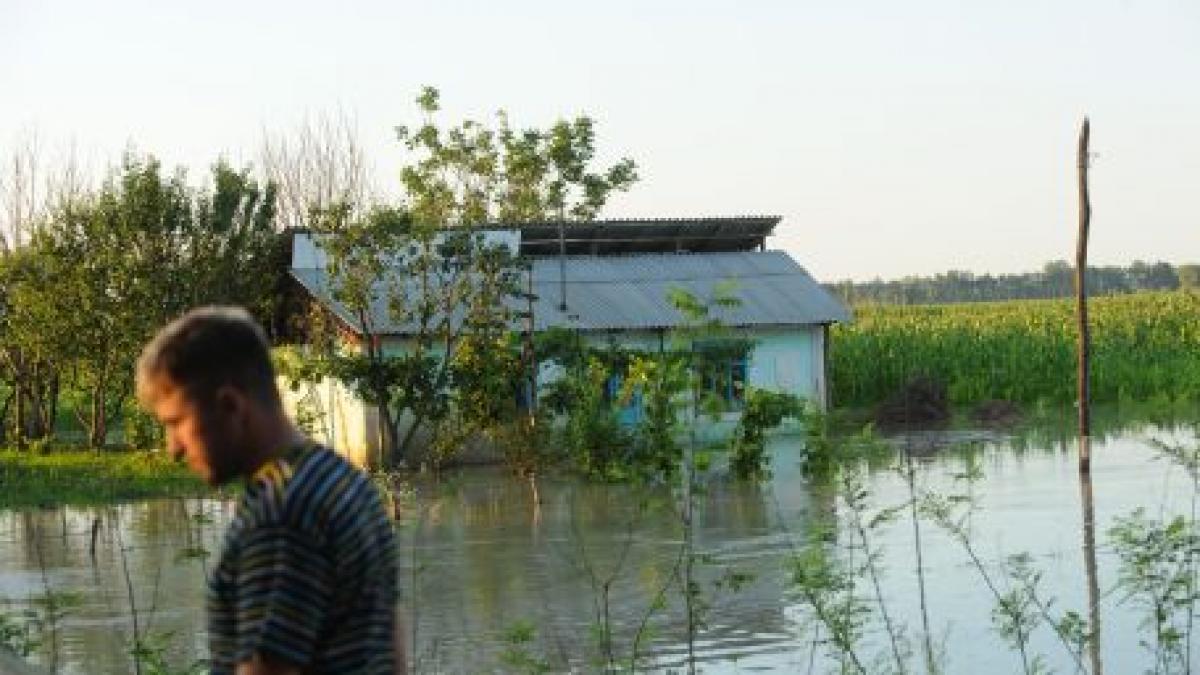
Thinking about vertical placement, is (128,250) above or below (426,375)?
above

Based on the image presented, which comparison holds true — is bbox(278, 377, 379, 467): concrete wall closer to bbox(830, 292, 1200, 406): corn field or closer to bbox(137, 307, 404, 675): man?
bbox(830, 292, 1200, 406): corn field

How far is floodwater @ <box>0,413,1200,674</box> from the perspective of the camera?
1226 cm

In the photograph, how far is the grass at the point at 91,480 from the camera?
26875mm

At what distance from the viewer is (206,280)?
3572cm

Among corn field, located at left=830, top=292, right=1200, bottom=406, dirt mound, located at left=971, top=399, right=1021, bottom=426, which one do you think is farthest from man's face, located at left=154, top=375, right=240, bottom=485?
corn field, located at left=830, top=292, right=1200, bottom=406

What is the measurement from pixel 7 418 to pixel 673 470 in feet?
122

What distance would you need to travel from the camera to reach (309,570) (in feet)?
12.3

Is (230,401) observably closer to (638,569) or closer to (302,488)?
(302,488)

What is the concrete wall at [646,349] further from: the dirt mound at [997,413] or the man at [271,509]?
the man at [271,509]

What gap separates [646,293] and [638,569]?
18139 millimetres

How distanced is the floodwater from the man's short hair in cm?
449

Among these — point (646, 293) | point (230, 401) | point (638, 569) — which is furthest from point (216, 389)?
point (646, 293)

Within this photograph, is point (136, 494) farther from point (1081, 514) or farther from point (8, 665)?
point (8, 665)

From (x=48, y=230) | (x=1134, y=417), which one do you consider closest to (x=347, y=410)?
(x=48, y=230)
